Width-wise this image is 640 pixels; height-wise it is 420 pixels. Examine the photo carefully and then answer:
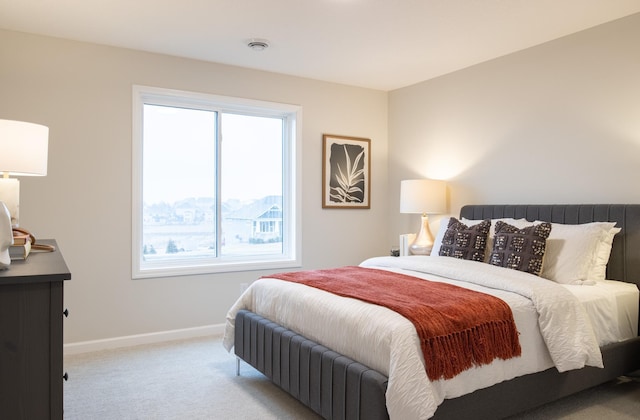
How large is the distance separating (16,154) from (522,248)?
3003 mm

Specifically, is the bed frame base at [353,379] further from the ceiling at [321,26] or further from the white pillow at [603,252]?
the ceiling at [321,26]

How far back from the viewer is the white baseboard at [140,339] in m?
3.66

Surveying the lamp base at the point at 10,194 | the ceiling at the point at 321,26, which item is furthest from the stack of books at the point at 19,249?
the ceiling at the point at 321,26

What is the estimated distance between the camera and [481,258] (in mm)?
3365

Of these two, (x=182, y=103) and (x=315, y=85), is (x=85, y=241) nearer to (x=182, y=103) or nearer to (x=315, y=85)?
(x=182, y=103)

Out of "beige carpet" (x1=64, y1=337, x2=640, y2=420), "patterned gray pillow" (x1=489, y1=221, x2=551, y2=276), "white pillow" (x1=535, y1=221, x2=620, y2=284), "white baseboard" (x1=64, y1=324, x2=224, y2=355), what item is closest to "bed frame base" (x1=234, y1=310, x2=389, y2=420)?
"beige carpet" (x1=64, y1=337, x2=640, y2=420)

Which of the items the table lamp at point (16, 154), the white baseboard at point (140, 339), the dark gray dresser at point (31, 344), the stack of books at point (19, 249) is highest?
the table lamp at point (16, 154)

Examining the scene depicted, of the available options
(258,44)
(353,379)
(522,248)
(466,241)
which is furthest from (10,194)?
(522,248)

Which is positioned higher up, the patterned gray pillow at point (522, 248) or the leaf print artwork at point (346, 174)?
the leaf print artwork at point (346, 174)

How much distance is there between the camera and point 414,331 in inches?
78.4

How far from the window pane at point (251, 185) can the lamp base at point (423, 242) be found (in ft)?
4.51

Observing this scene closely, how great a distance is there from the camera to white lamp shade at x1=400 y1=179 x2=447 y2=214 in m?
4.35

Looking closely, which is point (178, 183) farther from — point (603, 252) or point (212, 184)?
point (603, 252)

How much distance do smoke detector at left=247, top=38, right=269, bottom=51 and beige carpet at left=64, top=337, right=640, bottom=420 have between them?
247 centimetres
